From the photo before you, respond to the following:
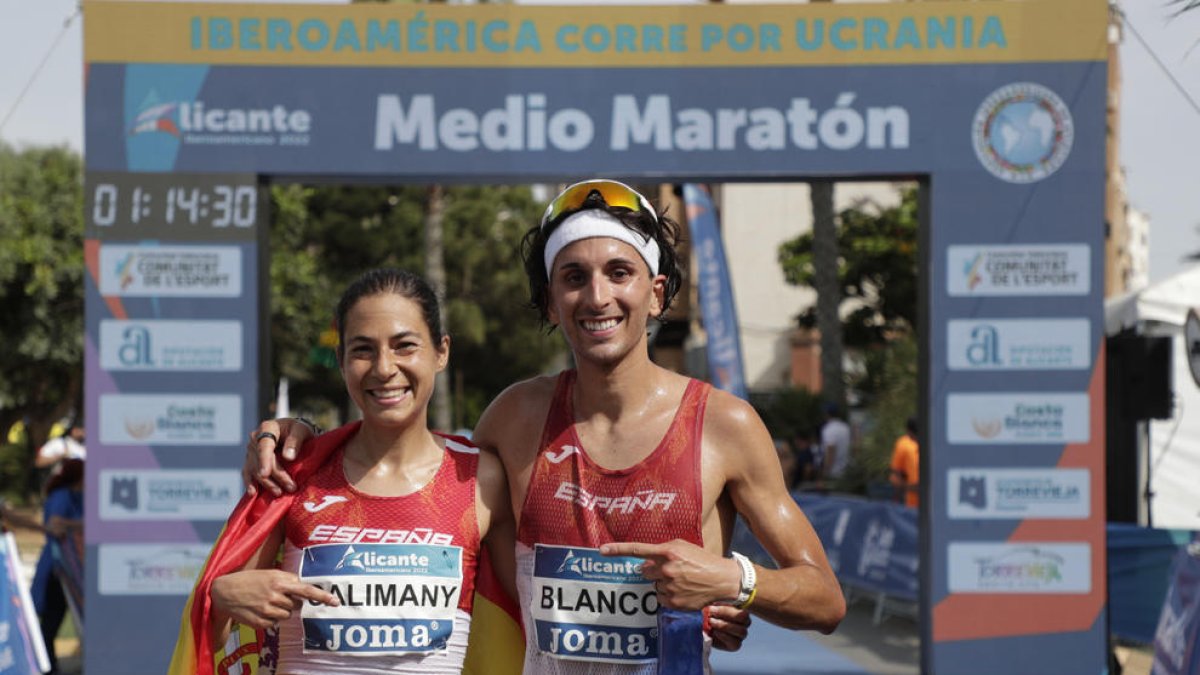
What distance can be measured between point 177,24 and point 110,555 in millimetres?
3161

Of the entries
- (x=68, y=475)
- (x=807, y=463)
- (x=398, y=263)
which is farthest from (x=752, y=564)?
(x=398, y=263)

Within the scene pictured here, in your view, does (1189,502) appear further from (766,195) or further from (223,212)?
(766,195)

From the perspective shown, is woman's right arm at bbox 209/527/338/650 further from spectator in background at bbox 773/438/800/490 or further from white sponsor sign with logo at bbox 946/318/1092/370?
spectator in background at bbox 773/438/800/490

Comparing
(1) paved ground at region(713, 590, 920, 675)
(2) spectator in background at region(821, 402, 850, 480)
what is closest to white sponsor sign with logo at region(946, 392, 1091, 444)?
(1) paved ground at region(713, 590, 920, 675)

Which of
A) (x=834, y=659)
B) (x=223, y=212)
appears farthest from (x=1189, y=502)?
(x=223, y=212)

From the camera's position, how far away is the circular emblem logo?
342 inches

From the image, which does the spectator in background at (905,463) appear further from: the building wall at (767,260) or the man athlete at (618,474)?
the building wall at (767,260)

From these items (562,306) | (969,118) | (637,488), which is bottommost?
(637,488)

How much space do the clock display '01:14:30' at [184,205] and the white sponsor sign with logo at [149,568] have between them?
1.93 m

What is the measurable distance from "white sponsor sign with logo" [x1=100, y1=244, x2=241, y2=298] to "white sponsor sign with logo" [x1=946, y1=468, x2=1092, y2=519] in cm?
453

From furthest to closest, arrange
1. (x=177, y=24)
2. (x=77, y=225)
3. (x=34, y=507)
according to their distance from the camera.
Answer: (x=77, y=225), (x=34, y=507), (x=177, y=24)

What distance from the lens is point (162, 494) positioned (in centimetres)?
871

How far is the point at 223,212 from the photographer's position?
28.7 feet

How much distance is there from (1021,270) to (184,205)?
16.4ft
